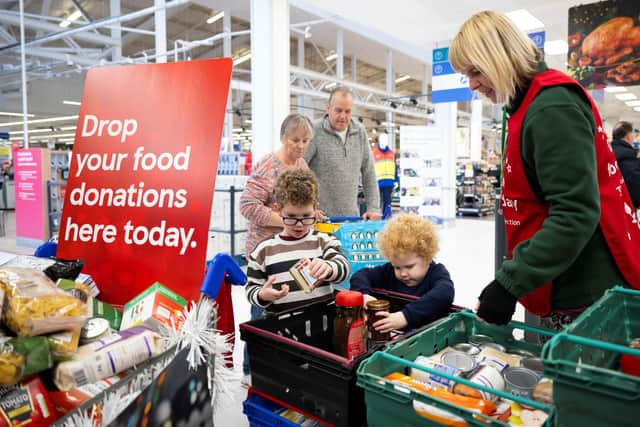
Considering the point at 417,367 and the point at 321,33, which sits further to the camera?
the point at 321,33

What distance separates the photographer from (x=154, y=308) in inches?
47.4

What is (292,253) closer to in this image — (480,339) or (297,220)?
(297,220)

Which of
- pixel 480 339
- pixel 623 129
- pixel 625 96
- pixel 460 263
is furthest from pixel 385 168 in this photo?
pixel 625 96

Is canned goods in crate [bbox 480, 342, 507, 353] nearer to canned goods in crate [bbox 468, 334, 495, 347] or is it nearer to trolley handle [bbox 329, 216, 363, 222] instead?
canned goods in crate [bbox 468, 334, 495, 347]

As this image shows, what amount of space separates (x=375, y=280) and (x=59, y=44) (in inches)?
706

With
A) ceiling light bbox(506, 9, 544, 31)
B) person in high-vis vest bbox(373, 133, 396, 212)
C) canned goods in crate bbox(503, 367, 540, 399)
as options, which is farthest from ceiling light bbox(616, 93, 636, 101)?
canned goods in crate bbox(503, 367, 540, 399)

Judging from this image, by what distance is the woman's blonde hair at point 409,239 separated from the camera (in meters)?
1.83

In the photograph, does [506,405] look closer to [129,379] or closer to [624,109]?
[129,379]

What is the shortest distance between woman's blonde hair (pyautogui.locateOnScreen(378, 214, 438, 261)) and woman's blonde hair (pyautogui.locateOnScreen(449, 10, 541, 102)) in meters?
0.72

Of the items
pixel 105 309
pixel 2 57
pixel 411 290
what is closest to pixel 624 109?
pixel 411 290

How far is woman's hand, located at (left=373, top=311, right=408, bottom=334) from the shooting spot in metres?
1.44

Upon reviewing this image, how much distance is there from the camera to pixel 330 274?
70.3 inches

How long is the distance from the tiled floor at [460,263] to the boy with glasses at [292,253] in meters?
0.38

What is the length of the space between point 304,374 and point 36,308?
625 millimetres
